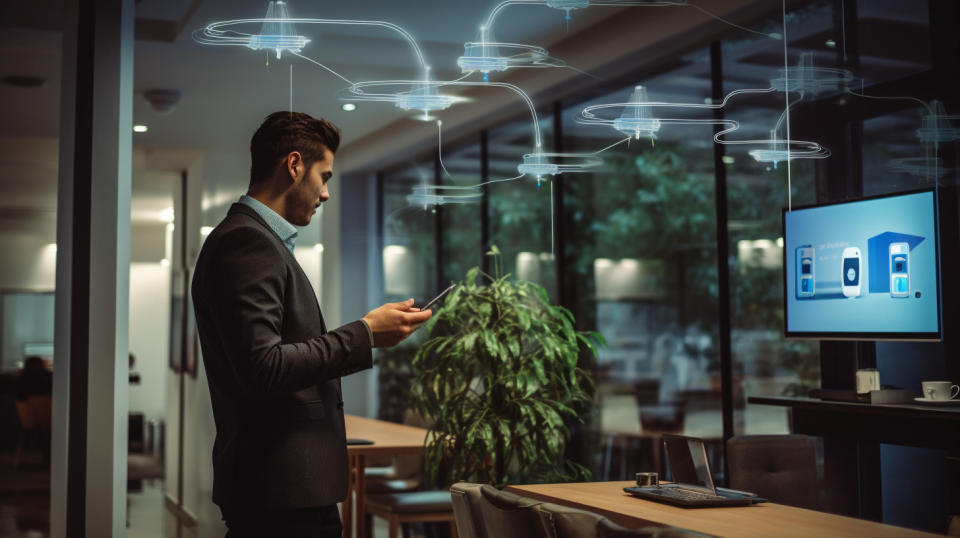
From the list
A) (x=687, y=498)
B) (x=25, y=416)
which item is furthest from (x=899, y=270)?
(x=25, y=416)

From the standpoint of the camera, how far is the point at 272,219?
2141 mm

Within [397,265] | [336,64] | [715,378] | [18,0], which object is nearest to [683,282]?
[715,378]

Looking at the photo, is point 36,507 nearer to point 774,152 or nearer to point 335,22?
point 335,22

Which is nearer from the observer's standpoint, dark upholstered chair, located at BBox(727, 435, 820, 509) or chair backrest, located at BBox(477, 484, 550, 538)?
chair backrest, located at BBox(477, 484, 550, 538)

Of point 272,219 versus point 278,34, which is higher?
point 278,34

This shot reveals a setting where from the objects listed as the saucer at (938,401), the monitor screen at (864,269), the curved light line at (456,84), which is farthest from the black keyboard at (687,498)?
the curved light line at (456,84)

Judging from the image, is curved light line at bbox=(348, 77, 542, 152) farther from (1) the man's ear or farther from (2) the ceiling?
(1) the man's ear

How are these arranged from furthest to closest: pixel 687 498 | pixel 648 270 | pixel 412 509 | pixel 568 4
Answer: pixel 648 270 < pixel 412 509 < pixel 568 4 < pixel 687 498

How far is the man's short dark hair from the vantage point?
7.15 feet

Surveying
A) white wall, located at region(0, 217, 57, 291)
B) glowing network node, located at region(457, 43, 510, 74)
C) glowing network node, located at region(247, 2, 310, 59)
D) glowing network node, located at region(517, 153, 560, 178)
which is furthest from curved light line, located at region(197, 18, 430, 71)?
glowing network node, located at region(517, 153, 560, 178)

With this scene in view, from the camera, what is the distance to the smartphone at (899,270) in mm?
3973

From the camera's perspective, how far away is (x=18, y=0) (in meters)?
3.58

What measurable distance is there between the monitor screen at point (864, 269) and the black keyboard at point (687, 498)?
1.40 metres

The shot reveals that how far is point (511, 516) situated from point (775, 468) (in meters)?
1.67
